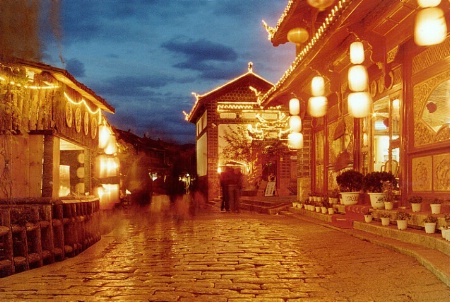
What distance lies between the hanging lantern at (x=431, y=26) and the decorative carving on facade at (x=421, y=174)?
2722 millimetres

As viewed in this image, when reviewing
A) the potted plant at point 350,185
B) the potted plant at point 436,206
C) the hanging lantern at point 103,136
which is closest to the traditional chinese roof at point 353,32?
the potted plant at point 350,185

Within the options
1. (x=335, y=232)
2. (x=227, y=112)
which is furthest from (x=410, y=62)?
(x=227, y=112)

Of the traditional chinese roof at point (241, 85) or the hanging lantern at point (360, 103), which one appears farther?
the traditional chinese roof at point (241, 85)

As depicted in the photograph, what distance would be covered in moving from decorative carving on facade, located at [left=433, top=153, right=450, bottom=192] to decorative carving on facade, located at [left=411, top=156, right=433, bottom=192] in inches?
8.1

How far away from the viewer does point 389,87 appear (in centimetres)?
1261

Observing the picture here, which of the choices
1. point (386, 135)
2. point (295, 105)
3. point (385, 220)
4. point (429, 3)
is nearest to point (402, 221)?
point (385, 220)

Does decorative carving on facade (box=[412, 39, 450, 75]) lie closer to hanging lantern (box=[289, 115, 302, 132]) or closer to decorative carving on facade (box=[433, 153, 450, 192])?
decorative carving on facade (box=[433, 153, 450, 192])

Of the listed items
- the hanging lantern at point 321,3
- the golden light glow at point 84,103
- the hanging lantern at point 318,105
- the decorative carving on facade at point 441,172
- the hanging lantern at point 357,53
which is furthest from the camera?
the hanging lantern at point 321,3

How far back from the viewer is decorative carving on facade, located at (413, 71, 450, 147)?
10.1 meters

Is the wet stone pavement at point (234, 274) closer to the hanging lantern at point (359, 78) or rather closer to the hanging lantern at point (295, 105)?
the hanging lantern at point (359, 78)

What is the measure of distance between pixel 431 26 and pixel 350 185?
19.3 ft

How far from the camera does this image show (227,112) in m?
37.9

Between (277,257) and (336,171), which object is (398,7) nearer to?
(277,257)

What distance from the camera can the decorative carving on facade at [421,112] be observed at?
10114 millimetres
